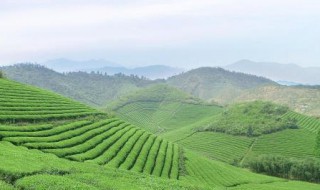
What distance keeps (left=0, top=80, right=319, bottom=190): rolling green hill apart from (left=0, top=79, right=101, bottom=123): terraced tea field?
1.80ft

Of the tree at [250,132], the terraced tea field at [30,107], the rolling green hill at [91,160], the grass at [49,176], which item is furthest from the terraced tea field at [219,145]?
→ the grass at [49,176]

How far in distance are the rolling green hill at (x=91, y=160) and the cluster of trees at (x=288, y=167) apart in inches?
1052

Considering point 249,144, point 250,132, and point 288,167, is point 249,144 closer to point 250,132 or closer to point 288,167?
point 250,132

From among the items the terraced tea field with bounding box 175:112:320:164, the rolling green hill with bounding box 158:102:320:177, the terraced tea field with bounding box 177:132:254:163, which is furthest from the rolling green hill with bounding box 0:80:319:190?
the terraced tea field with bounding box 175:112:320:164

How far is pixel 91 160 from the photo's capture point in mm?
57344

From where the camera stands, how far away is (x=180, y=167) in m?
84.2

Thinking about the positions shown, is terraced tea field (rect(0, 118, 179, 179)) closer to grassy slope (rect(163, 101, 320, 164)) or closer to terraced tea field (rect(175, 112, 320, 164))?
grassy slope (rect(163, 101, 320, 164))

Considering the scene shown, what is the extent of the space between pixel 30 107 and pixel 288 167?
84754mm

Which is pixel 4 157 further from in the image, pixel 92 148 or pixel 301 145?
pixel 301 145

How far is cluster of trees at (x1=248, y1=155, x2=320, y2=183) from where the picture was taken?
404ft

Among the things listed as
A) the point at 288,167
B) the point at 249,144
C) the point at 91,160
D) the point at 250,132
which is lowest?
the point at 288,167

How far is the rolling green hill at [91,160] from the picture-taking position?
114ft

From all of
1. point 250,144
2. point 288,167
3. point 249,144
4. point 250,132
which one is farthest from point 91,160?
point 250,132

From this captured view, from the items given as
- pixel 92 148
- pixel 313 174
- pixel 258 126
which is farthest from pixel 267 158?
pixel 92 148
